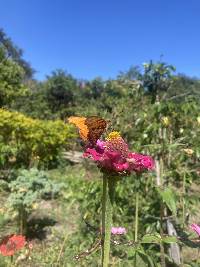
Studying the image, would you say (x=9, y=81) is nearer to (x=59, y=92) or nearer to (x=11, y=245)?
(x=59, y=92)

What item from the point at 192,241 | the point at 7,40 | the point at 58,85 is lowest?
the point at 192,241

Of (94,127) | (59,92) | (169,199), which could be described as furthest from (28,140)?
(59,92)

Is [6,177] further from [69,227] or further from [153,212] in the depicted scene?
[153,212]

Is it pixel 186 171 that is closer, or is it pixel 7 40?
pixel 186 171

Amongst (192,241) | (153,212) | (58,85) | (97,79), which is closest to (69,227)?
(153,212)

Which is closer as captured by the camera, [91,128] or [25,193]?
[91,128]

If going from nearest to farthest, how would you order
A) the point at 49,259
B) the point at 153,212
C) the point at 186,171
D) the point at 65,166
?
the point at 186,171 < the point at 153,212 < the point at 49,259 < the point at 65,166

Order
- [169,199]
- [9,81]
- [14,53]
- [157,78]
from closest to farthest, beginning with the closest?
[169,199]
[157,78]
[9,81]
[14,53]

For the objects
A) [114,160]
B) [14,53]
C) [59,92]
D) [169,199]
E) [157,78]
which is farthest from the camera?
[14,53]

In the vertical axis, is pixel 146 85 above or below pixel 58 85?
below
